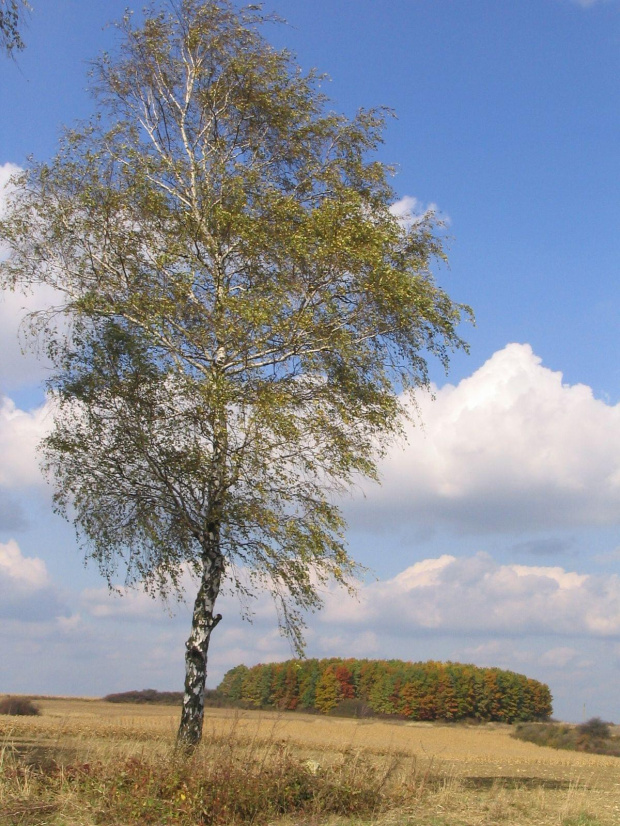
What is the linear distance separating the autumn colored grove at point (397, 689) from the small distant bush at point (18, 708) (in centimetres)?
2064

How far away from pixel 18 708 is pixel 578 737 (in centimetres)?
2674

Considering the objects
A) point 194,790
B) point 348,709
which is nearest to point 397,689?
point 348,709

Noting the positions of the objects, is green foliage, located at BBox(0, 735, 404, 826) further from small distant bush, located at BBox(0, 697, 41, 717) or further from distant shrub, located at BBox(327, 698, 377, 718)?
distant shrub, located at BBox(327, 698, 377, 718)

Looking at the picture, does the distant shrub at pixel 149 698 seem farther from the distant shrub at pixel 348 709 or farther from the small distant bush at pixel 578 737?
the small distant bush at pixel 578 737

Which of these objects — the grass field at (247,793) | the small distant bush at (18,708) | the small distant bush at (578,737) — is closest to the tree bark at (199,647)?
the grass field at (247,793)

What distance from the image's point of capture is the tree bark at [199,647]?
16375 millimetres

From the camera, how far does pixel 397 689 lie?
57062 mm

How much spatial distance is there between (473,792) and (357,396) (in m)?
8.87

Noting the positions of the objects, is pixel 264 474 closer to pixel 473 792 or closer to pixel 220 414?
pixel 220 414

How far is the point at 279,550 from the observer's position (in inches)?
684

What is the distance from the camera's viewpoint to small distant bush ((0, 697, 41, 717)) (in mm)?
34781

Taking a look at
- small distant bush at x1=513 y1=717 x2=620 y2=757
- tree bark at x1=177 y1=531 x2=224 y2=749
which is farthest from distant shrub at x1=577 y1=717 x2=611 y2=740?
tree bark at x1=177 y1=531 x2=224 y2=749

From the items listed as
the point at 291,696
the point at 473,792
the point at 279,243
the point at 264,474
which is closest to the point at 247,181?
the point at 279,243

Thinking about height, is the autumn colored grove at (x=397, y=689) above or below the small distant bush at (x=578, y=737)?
→ above
